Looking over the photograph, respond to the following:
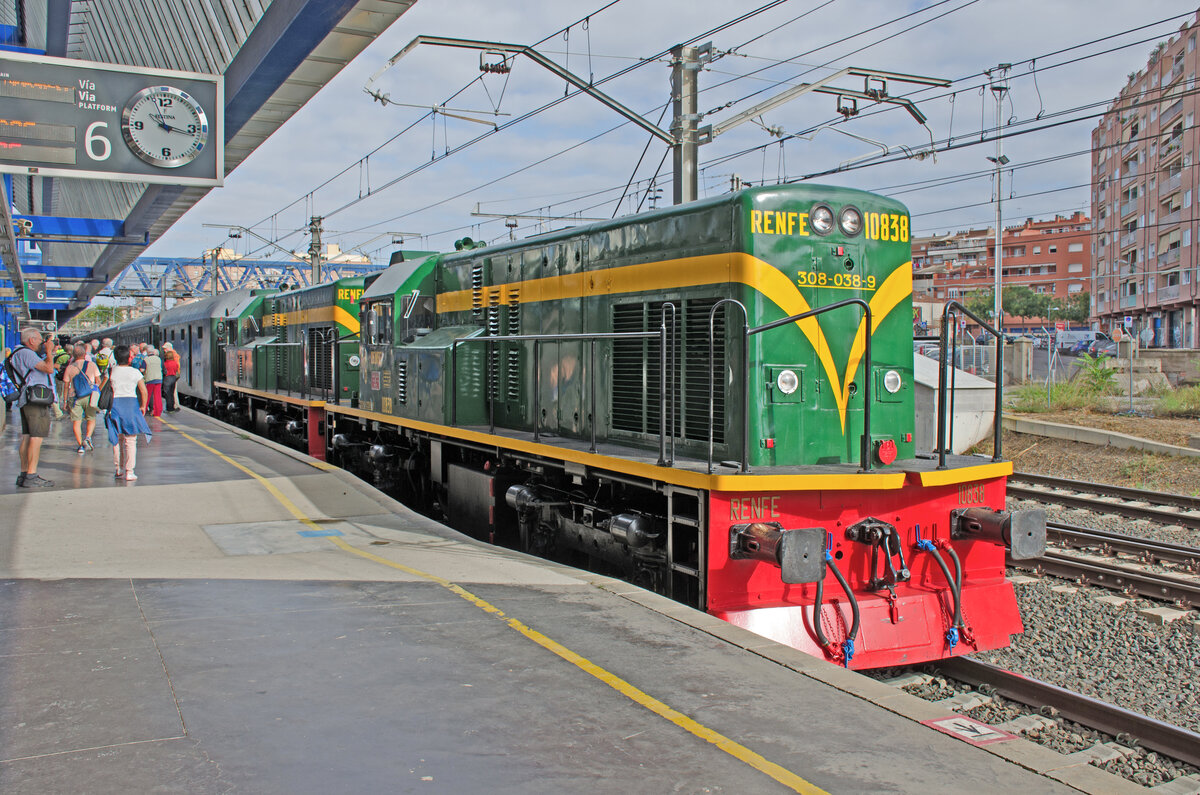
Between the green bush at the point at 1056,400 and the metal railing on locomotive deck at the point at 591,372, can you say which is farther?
the green bush at the point at 1056,400

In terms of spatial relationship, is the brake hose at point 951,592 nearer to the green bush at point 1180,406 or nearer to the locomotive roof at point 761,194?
the locomotive roof at point 761,194

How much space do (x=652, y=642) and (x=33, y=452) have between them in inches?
308

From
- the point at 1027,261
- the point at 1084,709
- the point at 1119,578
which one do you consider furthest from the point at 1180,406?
the point at 1027,261

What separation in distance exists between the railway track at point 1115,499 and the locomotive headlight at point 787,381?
7460 millimetres

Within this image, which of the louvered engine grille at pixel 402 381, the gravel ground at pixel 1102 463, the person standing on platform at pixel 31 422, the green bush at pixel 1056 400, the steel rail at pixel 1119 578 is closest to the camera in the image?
the steel rail at pixel 1119 578

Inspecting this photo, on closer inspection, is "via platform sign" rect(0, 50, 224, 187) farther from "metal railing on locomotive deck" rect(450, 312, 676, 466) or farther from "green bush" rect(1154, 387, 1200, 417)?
"green bush" rect(1154, 387, 1200, 417)

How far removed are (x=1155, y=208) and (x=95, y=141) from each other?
195 feet

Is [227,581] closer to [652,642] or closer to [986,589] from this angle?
[652,642]

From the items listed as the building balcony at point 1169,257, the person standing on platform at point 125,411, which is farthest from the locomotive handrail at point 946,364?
the building balcony at point 1169,257

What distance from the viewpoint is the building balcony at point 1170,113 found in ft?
159

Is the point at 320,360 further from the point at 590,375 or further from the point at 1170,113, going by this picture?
the point at 1170,113

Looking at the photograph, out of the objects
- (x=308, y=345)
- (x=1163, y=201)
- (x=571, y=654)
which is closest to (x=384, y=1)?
(x=571, y=654)

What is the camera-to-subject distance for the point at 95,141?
8258 millimetres

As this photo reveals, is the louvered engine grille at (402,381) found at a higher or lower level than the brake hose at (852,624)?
higher
